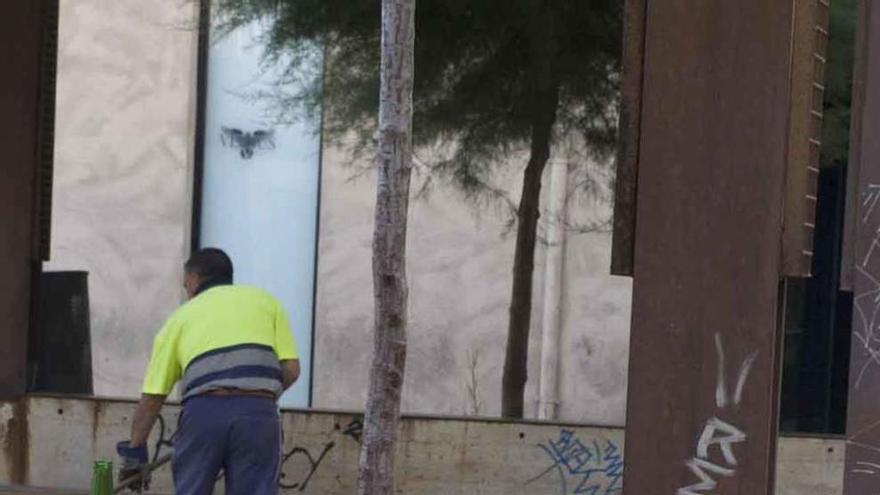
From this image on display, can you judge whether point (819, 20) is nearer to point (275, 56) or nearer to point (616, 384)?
point (275, 56)

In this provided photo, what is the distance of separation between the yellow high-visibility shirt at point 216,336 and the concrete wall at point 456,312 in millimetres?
7246

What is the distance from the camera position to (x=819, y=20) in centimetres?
615

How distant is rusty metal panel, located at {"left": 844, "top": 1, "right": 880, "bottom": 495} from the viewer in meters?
6.29

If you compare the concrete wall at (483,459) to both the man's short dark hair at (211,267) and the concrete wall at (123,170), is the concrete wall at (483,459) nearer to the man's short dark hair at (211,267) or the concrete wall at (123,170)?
the man's short dark hair at (211,267)

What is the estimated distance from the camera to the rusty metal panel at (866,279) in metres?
6.29

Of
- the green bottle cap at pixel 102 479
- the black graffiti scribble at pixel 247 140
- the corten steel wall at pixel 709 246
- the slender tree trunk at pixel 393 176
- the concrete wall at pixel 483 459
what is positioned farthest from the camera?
the black graffiti scribble at pixel 247 140

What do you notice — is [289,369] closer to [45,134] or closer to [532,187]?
[45,134]

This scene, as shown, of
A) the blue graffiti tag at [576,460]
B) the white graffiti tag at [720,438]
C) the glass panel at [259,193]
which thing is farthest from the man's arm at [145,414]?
the glass panel at [259,193]

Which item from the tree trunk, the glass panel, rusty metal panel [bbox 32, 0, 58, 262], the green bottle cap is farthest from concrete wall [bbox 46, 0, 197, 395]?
the green bottle cap

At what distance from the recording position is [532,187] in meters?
11.2

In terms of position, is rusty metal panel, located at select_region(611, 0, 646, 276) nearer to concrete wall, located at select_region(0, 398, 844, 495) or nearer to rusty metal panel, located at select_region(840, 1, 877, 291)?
rusty metal panel, located at select_region(840, 1, 877, 291)

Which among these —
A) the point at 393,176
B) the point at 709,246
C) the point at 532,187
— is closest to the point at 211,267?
the point at 393,176

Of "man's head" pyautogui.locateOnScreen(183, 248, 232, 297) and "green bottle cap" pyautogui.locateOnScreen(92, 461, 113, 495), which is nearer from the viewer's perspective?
"green bottle cap" pyautogui.locateOnScreen(92, 461, 113, 495)

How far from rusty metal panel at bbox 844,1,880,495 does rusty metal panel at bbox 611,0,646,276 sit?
0.77 m
